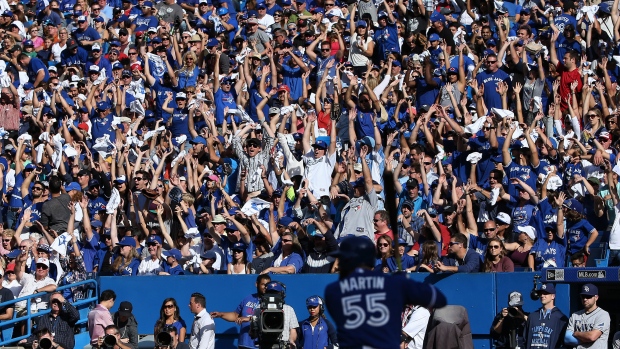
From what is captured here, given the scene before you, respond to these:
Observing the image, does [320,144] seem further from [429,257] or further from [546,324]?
[546,324]

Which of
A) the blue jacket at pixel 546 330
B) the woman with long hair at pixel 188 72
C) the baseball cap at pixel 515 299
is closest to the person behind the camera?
the blue jacket at pixel 546 330

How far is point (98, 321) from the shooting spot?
1469 centimetres

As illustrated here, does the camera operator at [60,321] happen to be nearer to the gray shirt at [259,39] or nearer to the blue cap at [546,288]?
the blue cap at [546,288]

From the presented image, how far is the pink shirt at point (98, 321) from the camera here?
48.0ft

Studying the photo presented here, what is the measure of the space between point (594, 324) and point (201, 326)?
435cm

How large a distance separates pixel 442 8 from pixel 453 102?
13.0ft

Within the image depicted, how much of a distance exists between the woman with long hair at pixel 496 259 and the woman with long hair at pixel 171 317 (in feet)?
11.1

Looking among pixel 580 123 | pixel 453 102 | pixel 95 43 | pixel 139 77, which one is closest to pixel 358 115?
pixel 453 102

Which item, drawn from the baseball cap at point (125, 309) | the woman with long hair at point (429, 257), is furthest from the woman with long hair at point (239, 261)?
the woman with long hair at point (429, 257)

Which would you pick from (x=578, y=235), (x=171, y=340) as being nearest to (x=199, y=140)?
(x=171, y=340)

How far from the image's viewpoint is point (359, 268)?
8859 mm

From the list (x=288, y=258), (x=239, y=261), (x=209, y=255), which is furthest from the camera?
(x=209, y=255)

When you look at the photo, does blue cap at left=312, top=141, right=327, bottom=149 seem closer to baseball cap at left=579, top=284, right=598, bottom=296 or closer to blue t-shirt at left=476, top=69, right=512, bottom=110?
blue t-shirt at left=476, top=69, right=512, bottom=110

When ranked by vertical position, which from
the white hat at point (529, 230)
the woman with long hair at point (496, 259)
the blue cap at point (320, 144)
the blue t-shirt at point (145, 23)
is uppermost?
the blue t-shirt at point (145, 23)
